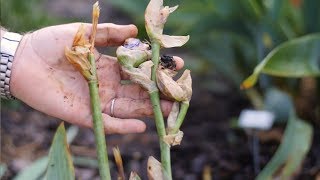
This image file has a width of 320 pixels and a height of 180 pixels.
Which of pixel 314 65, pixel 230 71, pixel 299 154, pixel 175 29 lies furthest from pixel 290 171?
pixel 175 29

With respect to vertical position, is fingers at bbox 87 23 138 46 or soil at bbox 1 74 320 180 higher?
fingers at bbox 87 23 138 46

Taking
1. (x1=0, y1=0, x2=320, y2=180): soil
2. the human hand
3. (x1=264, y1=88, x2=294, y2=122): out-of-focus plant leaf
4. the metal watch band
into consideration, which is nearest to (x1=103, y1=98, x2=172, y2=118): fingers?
the human hand

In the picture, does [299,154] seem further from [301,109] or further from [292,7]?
[292,7]

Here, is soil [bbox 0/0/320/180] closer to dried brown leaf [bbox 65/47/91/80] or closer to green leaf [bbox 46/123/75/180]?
green leaf [bbox 46/123/75/180]

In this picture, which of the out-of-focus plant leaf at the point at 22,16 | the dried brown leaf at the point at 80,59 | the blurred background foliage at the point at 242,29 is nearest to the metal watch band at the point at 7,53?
the dried brown leaf at the point at 80,59

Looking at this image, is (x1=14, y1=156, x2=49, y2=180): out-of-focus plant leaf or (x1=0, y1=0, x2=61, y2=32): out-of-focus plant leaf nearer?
(x1=14, y1=156, x2=49, y2=180): out-of-focus plant leaf

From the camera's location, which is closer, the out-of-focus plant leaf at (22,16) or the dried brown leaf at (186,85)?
the dried brown leaf at (186,85)

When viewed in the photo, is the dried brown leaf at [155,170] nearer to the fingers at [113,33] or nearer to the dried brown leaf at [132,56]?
the dried brown leaf at [132,56]
